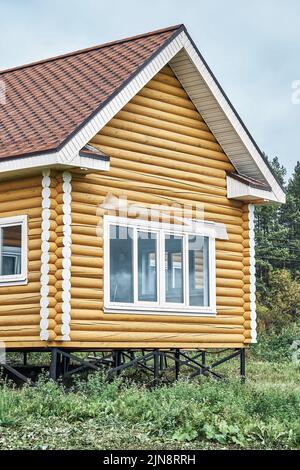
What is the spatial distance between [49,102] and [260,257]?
40.7m

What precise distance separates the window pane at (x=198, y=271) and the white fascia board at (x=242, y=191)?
4.20ft

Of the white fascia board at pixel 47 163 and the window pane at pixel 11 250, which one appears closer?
the white fascia board at pixel 47 163

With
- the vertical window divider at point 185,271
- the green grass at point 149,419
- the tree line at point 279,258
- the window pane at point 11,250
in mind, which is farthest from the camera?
the tree line at point 279,258

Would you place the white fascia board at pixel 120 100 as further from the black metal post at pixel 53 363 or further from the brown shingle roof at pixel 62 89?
the black metal post at pixel 53 363

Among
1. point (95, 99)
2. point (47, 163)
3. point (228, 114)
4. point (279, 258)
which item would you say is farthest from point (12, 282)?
point (279, 258)

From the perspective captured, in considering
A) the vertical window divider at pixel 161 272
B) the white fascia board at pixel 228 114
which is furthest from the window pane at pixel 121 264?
the white fascia board at pixel 228 114

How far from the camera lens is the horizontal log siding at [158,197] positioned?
56.8ft

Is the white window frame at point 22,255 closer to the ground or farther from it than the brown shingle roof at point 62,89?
closer to the ground

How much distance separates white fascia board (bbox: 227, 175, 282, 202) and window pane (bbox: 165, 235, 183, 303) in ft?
6.48

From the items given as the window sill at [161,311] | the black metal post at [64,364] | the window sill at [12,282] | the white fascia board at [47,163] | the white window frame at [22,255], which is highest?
the white fascia board at [47,163]

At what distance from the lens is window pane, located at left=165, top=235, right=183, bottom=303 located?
62.9 feet

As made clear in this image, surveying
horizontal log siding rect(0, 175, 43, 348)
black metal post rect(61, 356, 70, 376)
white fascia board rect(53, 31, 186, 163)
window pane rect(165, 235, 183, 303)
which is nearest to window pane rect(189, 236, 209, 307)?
window pane rect(165, 235, 183, 303)

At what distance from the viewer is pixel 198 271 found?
20.0 m
